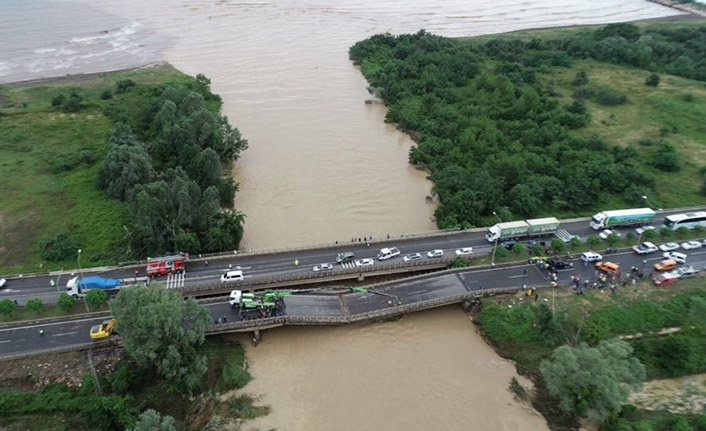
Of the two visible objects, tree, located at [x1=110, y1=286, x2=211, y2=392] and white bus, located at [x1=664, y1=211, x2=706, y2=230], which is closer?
tree, located at [x1=110, y1=286, x2=211, y2=392]

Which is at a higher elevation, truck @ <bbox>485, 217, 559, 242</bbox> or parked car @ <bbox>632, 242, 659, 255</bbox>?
truck @ <bbox>485, 217, 559, 242</bbox>

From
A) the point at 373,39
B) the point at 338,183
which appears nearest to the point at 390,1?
the point at 373,39

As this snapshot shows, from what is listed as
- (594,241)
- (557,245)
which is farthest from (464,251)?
(594,241)

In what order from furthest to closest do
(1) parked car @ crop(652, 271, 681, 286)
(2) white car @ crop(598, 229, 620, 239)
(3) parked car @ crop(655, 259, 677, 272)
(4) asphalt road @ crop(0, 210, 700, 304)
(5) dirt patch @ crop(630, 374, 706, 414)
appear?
(2) white car @ crop(598, 229, 620, 239) < (3) parked car @ crop(655, 259, 677, 272) < (1) parked car @ crop(652, 271, 681, 286) < (4) asphalt road @ crop(0, 210, 700, 304) < (5) dirt patch @ crop(630, 374, 706, 414)

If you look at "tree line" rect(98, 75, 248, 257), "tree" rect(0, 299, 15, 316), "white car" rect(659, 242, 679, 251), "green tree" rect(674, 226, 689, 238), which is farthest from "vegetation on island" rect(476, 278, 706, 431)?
"tree" rect(0, 299, 15, 316)

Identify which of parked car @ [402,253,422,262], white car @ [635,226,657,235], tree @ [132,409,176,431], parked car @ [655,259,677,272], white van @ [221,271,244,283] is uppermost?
white van @ [221,271,244,283]

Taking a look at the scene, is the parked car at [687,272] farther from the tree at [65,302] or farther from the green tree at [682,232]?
the tree at [65,302]

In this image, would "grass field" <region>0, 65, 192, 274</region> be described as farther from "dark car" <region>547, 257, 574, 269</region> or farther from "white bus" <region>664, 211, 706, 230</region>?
"white bus" <region>664, 211, 706, 230</region>
